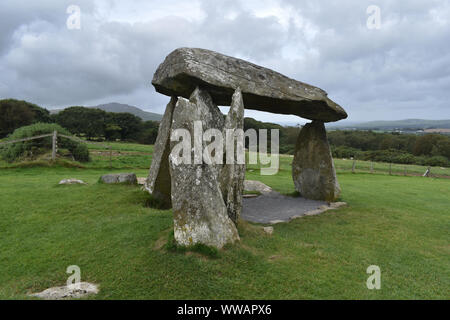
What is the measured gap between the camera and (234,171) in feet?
22.4

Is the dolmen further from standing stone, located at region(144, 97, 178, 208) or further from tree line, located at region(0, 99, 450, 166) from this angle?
tree line, located at region(0, 99, 450, 166)

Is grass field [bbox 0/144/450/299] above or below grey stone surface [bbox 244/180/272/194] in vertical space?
below

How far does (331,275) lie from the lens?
5.11m

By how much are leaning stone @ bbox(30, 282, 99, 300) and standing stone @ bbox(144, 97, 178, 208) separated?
486 centimetres

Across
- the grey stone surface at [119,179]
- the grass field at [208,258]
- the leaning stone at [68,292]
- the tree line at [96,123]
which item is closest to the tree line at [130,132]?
the tree line at [96,123]

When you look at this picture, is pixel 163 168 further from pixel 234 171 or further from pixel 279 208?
pixel 279 208

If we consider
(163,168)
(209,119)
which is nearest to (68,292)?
(209,119)

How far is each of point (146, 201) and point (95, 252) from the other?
3.46 m

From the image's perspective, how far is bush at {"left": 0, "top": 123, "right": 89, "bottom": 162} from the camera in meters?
17.0

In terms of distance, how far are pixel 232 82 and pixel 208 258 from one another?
14.2ft

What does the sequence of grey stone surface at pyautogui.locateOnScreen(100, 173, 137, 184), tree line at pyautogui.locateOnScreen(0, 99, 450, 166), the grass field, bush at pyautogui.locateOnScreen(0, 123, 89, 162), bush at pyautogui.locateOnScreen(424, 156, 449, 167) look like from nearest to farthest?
1. the grass field
2. grey stone surface at pyautogui.locateOnScreen(100, 173, 137, 184)
3. bush at pyautogui.locateOnScreen(0, 123, 89, 162)
4. bush at pyautogui.locateOnScreen(424, 156, 449, 167)
5. tree line at pyautogui.locateOnScreen(0, 99, 450, 166)

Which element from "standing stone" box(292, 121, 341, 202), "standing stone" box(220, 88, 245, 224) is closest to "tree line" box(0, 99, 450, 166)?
"standing stone" box(292, 121, 341, 202)
